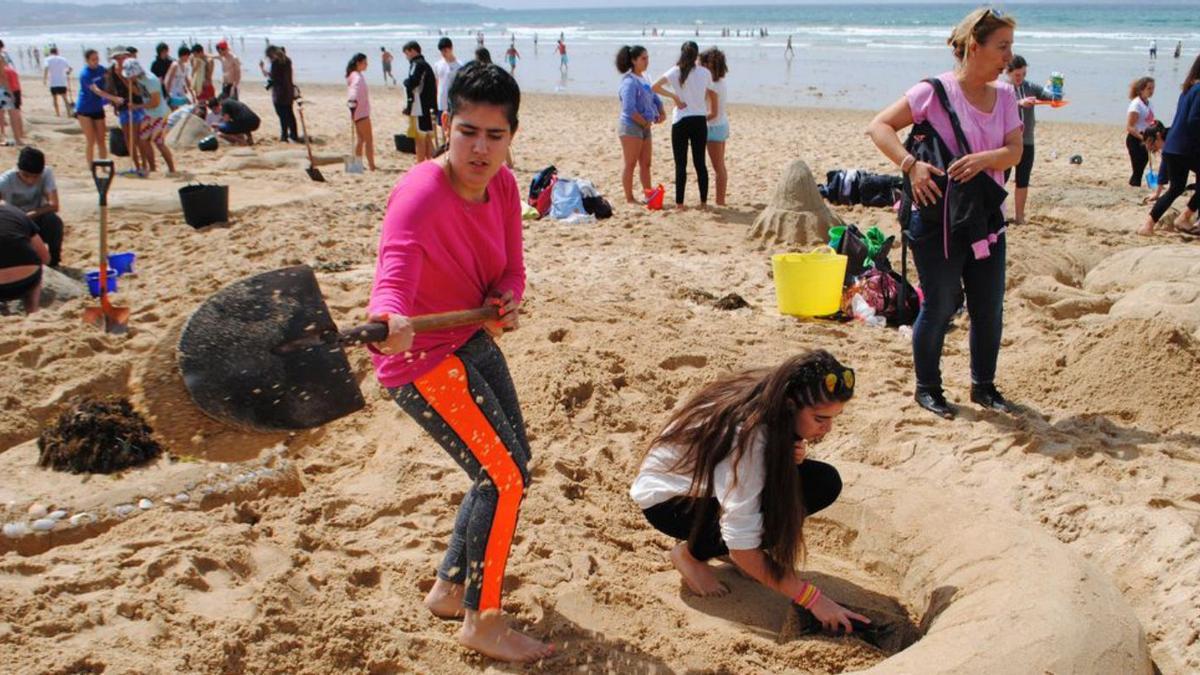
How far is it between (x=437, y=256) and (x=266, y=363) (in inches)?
31.5

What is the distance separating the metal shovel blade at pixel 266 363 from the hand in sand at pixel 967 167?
2587 mm

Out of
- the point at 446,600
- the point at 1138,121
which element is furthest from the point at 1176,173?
the point at 446,600

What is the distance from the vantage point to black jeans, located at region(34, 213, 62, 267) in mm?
6695

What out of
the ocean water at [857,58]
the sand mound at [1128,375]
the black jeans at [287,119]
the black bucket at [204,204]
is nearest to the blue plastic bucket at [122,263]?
the black bucket at [204,204]

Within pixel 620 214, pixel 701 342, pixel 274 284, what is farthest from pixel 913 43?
pixel 274 284

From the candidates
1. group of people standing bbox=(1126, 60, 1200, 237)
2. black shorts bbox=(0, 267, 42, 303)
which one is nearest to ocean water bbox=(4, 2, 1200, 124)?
group of people standing bbox=(1126, 60, 1200, 237)

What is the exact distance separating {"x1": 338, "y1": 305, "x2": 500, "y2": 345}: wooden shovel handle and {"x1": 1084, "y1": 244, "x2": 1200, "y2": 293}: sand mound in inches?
198

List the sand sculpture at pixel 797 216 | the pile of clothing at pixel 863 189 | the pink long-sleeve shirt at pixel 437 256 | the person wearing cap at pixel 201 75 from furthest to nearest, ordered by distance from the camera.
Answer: the person wearing cap at pixel 201 75, the pile of clothing at pixel 863 189, the sand sculpture at pixel 797 216, the pink long-sleeve shirt at pixel 437 256

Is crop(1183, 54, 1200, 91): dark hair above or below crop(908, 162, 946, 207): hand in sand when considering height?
above

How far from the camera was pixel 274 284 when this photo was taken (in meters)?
2.98

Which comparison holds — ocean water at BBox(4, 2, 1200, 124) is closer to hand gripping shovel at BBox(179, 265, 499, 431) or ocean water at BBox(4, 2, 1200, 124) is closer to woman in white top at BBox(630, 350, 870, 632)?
woman in white top at BBox(630, 350, 870, 632)

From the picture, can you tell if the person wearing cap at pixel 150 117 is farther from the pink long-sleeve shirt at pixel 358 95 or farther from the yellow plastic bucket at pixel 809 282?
the yellow plastic bucket at pixel 809 282

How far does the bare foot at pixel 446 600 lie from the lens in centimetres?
287

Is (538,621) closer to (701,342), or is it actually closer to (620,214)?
(701,342)
